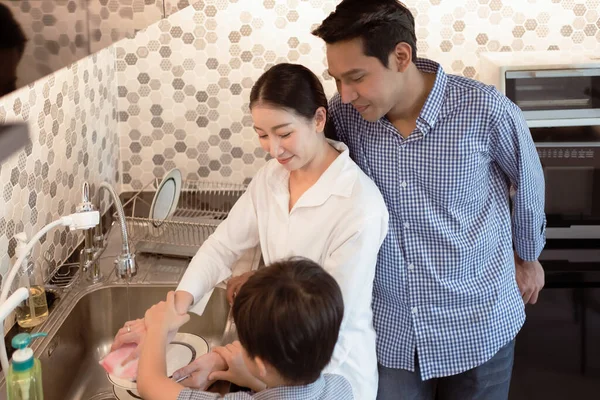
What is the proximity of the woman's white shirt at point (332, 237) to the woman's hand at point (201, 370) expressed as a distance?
0.47 feet

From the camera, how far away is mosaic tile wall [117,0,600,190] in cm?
256

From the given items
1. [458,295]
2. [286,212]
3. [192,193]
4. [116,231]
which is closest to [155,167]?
[192,193]

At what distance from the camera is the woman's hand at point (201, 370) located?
4.67 feet

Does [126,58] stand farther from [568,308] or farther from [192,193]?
[568,308]

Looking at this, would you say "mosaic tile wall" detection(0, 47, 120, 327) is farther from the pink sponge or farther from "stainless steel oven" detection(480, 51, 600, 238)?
"stainless steel oven" detection(480, 51, 600, 238)

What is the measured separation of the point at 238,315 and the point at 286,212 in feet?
1.14

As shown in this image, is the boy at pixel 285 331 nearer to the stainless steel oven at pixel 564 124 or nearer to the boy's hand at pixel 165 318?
the boy's hand at pixel 165 318

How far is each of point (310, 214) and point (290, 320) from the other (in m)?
0.35

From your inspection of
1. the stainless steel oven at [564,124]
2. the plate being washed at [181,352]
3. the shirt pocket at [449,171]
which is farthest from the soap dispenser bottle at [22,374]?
the stainless steel oven at [564,124]

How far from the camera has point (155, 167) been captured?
8.80 ft

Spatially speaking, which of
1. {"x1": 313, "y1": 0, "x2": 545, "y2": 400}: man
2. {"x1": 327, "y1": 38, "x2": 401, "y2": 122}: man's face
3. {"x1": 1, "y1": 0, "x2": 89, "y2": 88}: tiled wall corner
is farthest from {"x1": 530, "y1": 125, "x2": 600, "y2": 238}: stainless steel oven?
{"x1": 1, "y1": 0, "x2": 89, "y2": 88}: tiled wall corner

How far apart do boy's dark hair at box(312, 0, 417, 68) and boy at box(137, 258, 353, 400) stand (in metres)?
0.49

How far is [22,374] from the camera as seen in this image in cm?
127

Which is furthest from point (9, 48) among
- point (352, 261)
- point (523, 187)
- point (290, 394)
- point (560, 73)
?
point (560, 73)
